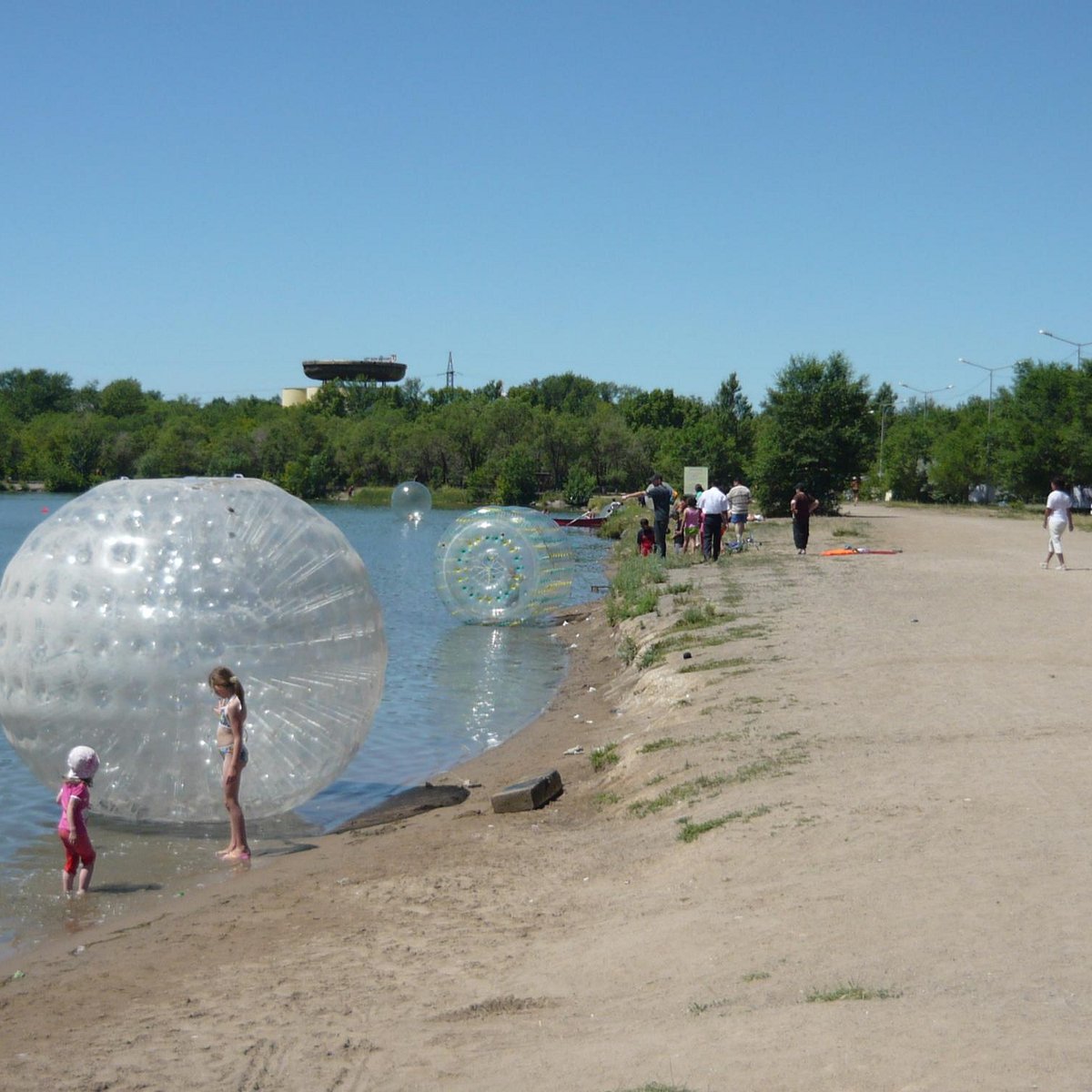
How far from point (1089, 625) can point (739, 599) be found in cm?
586

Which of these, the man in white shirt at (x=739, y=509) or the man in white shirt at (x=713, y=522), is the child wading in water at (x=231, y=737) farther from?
the man in white shirt at (x=739, y=509)

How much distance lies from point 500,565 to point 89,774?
15.9m

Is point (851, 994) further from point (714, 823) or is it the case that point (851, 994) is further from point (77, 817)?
point (77, 817)

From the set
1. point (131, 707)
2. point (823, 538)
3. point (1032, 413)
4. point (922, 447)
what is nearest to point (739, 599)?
point (131, 707)

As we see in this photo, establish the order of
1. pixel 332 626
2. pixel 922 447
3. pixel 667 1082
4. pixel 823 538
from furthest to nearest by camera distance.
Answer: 1. pixel 922 447
2. pixel 823 538
3. pixel 332 626
4. pixel 667 1082

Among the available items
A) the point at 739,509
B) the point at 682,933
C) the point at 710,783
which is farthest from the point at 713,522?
the point at 682,933

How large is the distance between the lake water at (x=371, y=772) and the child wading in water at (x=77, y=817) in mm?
162

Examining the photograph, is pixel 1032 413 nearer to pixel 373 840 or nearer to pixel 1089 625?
pixel 1089 625

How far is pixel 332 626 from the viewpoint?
1006cm

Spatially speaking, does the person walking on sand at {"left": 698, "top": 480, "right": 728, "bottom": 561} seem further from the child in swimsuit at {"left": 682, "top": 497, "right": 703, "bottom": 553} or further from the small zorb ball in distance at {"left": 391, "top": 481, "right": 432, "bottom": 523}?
the small zorb ball in distance at {"left": 391, "top": 481, "right": 432, "bottom": 523}

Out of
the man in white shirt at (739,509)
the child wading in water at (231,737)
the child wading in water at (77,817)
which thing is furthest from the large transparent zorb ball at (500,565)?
the child wading in water at (77,817)

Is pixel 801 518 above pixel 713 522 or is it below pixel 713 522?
above

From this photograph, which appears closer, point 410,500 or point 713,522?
point 713,522

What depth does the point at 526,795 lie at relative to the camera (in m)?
10.5
